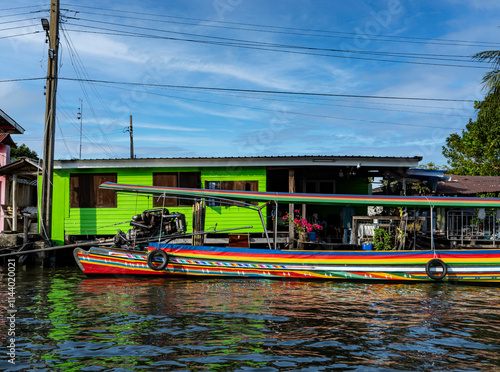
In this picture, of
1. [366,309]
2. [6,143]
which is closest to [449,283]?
[366,309]

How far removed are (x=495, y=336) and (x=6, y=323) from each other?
8.97 meters

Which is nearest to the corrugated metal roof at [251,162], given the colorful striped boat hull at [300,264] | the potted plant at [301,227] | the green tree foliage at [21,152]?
the potted plant at [301,227]

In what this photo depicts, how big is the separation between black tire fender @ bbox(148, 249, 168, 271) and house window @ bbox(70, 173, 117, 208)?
573cm

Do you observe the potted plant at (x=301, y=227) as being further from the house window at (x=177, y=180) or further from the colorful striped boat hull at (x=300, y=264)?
the house window at (x=177, y=180)

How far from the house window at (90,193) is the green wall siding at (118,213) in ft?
0.57

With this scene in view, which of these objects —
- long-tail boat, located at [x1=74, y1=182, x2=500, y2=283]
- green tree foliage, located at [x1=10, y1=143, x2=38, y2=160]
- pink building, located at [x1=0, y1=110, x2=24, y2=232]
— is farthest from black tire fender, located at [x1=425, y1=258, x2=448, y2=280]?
green tree foliage, located at [x1=10, y1=143, x2=38, y2=160]

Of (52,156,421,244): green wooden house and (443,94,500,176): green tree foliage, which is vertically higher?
(443,94,500,176): green tree foliage

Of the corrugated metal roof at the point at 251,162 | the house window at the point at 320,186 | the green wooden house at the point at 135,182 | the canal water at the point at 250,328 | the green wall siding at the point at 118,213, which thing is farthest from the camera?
the house window at the point at 320,186

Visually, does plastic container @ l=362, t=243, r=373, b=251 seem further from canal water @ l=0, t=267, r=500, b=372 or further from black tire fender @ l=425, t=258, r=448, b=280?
canal water @ l=0, t=267, r=500, b=372

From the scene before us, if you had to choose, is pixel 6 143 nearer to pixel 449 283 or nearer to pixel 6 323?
pixel 6 323

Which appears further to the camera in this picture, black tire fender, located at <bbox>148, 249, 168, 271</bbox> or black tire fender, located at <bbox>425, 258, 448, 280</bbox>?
black tire fender, located at <bbox>148, 249, 168, 271</bbox>

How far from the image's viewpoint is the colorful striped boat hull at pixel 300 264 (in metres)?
13.7

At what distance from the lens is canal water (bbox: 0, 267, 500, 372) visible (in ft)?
21.9

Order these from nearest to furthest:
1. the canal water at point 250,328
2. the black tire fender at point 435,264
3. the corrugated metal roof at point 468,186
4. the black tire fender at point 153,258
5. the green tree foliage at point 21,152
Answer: the canal water at point 250,328 → the black tire fender at point 435,264 → the black tire fender at point 153,258 → the corrugated metal roof at point 468,186 → the green tree foliage at point 21,152
